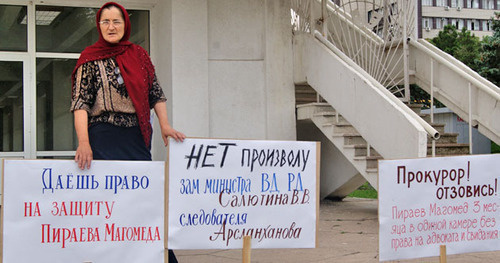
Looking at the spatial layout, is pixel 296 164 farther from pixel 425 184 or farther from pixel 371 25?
pixel 371 25

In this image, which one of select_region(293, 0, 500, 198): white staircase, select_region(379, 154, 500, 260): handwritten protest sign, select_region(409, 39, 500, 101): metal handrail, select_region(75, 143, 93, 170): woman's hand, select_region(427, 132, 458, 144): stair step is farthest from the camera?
select_region(427, 132, 458, 144): stair step

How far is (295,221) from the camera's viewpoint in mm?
4867

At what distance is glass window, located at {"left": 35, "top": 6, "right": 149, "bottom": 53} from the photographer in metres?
10.3

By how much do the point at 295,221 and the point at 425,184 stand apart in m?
1.08

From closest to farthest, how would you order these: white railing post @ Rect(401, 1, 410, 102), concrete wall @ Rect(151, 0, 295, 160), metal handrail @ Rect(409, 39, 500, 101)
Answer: metal handrail @ Rect(409, 39, 500, 101)
concrete wall @ Rect(151, 0, 295, 160)
white railing post @ Rect(401, 1, 410, 102)

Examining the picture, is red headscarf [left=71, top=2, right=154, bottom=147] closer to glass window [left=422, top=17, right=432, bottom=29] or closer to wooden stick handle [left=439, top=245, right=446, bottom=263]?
wooden stick handle [left=439, top=245, right=446, bottom=263]


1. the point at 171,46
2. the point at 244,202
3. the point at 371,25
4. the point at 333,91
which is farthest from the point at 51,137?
the point at 244,202

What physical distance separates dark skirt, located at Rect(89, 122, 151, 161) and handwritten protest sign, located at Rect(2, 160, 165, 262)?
0.43 meters

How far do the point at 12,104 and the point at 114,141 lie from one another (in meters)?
5.94

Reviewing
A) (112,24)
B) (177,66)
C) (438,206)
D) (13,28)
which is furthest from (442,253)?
(13,28)

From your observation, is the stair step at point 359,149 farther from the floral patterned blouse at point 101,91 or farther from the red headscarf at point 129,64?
the floral patterned blouse at point 101,91

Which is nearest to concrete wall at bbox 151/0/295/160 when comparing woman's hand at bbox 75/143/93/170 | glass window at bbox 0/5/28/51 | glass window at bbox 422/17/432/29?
glass window at bbox 0/5/28/51

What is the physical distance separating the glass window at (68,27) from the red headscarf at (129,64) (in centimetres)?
586

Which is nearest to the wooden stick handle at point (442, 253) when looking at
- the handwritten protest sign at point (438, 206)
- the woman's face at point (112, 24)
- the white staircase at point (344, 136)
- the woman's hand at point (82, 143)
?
the handwritten protest sign at point (438, 206)
